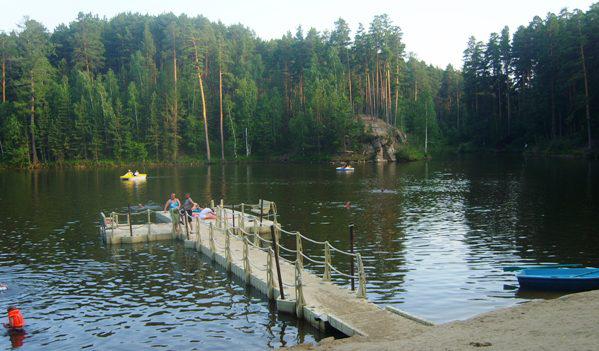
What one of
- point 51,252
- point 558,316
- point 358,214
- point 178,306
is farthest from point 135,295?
point 358,214

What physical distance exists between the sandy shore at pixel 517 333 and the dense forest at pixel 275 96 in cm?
7492

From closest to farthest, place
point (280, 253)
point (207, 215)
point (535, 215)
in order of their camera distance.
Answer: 1. point (280, 253)
2. point (207, 215)
3. point (535, 215)

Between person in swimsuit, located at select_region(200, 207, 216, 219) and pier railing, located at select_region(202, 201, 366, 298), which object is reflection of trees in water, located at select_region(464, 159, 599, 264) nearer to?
pier railing, located at select_region(202, 201, 366, 298)

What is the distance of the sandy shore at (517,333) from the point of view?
10.9 meters

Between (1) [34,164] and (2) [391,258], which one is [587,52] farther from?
(1) [34,164]

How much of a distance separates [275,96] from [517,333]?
342 ft

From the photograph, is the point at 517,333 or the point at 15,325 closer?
the point at 517,333

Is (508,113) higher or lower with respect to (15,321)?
higher

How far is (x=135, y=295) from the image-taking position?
19750 millimetres

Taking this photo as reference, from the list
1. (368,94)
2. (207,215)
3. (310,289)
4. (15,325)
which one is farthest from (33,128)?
(310,289)

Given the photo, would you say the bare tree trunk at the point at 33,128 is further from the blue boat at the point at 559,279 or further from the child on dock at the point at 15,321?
the blue boat at the point at 559,279

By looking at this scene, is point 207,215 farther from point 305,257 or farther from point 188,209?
point 305,257

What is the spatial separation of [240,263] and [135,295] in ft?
14.7

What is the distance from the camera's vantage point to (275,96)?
373 ft
